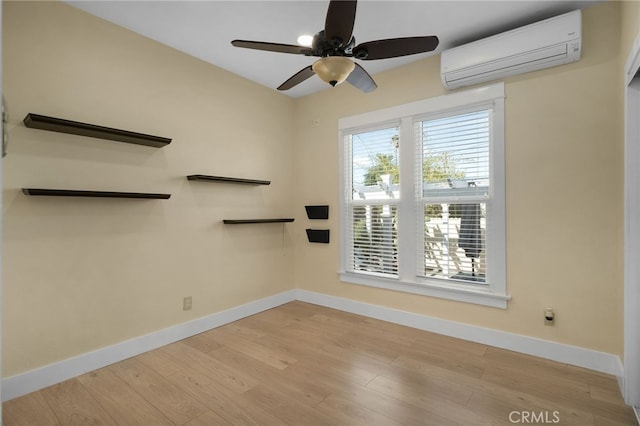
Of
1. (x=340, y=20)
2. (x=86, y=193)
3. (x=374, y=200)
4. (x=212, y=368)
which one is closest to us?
(x=340, y=20)

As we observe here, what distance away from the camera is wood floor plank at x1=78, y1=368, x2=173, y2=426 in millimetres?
1981

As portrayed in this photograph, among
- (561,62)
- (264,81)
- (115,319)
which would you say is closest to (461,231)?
(561,62)

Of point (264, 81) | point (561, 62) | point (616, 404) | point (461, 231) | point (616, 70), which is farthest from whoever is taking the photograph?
point (264, 81)

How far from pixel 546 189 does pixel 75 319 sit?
12.4 feet

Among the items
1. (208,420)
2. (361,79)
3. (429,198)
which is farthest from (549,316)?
(208,420)

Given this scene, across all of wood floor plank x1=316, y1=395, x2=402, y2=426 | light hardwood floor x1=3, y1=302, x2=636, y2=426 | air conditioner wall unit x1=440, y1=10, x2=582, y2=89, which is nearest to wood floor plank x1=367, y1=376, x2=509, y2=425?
light hardwood floor x1=3, y1=302, x2=636, y2=426

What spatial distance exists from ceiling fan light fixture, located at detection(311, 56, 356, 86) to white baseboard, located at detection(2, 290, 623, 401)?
2.44 m

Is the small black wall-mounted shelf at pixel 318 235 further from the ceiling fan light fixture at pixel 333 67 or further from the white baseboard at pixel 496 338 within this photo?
the ceiling fan light fixture at pixel 333 67

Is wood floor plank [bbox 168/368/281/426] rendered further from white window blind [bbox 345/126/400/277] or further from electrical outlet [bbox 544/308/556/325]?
electrical outlet [bbox 544/308/556/325]

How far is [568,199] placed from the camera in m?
2.61

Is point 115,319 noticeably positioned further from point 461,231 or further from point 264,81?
point 461,231

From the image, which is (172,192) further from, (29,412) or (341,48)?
(341,48)

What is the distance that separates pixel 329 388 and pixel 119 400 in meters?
1.38

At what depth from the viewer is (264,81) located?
3820 millimetres
